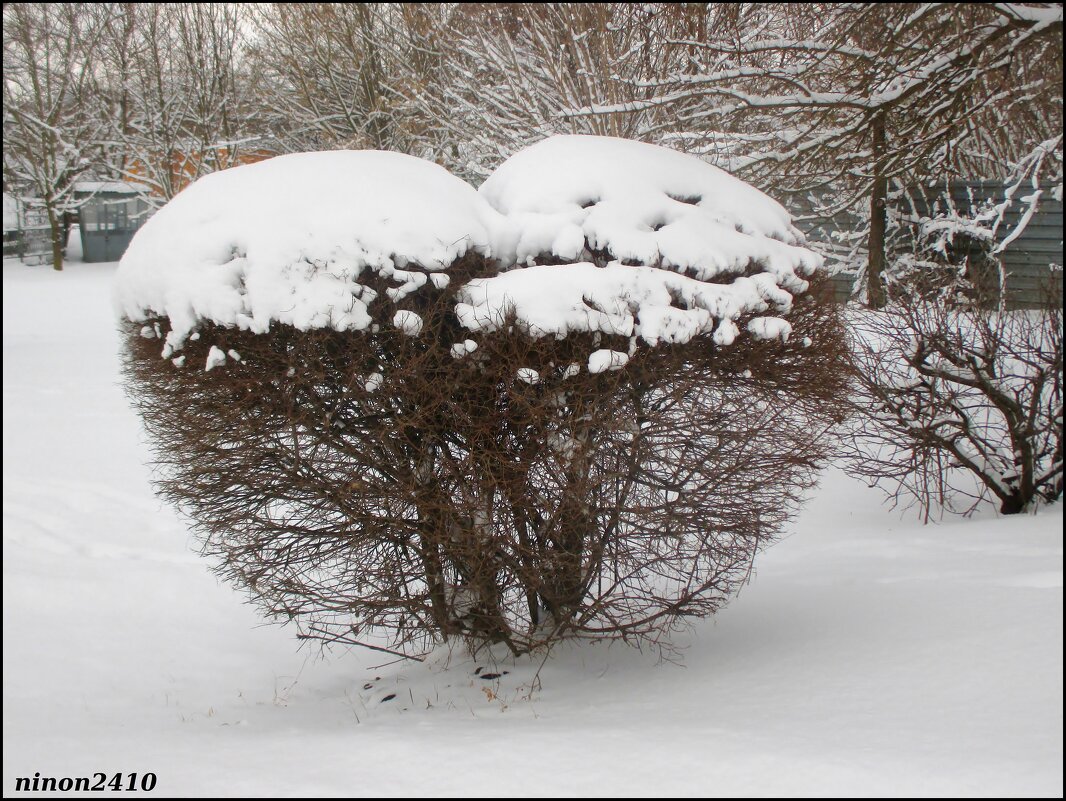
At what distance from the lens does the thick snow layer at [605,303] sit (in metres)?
4.09

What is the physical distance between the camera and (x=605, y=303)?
13.6 feet

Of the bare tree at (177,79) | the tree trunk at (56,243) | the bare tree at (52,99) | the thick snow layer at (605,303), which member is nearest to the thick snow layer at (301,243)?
the thick snow layer at (605,303)

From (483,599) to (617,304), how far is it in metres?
1.75

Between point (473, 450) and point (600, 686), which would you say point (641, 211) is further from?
point (600, 686)

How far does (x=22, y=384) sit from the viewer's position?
13.8 meters

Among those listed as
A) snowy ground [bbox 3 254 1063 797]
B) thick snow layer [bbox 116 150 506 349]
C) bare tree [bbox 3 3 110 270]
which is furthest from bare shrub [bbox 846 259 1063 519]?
bare tree [bbox 3 3 110 270]

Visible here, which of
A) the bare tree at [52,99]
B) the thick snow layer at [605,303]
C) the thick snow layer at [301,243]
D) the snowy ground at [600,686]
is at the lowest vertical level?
the snowy ground at [600,686]

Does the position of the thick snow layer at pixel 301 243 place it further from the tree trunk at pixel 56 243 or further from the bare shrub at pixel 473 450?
the tree trunk at pixel 56 243

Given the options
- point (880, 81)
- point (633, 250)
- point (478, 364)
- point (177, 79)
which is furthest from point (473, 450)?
point (177, 79)

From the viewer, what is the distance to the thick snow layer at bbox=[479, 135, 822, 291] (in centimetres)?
439

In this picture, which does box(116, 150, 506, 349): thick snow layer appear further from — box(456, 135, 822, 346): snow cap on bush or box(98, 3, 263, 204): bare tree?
box(98, 3, 263, 204): bare tree

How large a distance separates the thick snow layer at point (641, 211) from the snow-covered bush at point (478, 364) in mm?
14

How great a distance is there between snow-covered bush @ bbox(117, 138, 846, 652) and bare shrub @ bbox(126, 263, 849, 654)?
0.05ft

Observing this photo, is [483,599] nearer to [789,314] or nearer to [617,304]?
[617,304]
